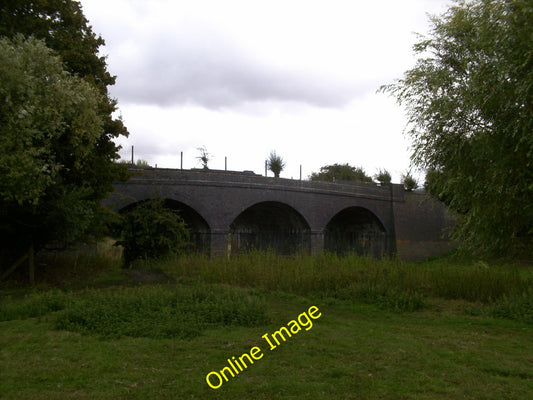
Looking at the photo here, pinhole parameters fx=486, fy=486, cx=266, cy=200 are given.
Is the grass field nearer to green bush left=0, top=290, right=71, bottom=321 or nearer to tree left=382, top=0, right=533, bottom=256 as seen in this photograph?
green bush left=0, top=290, right=71, bottom=321

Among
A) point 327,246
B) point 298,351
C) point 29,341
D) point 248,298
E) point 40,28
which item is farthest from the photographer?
point 327,246

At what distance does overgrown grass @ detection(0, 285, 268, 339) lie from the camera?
623 cm

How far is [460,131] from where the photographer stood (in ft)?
31.8

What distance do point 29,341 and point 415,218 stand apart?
2405 centimetres

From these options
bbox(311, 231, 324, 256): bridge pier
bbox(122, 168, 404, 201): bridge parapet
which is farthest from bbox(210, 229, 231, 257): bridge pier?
bbox(311, 231, 324, 256): bridge pier

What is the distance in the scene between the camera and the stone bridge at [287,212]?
62.6 ft

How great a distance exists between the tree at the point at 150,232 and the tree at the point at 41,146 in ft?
12.5

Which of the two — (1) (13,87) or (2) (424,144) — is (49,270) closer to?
(1) (13,87)

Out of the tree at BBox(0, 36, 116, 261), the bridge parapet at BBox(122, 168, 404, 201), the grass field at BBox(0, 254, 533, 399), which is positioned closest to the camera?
the grass field at BBox(0, 254, 533, 399)

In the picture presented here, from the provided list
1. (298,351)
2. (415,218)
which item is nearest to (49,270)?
(298,351)

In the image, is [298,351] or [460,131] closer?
[298,351]

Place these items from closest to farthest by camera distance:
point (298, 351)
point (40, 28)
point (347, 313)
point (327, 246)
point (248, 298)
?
point (298, 351)
point (248, 298)
point (347, 313)
point (40, 28)
point (327, 246)

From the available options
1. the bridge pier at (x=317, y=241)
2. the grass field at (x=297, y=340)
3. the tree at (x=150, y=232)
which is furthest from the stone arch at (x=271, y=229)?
the grass field at (x=297, y=340)

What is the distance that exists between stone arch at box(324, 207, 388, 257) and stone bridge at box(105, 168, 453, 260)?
2.2 inches
